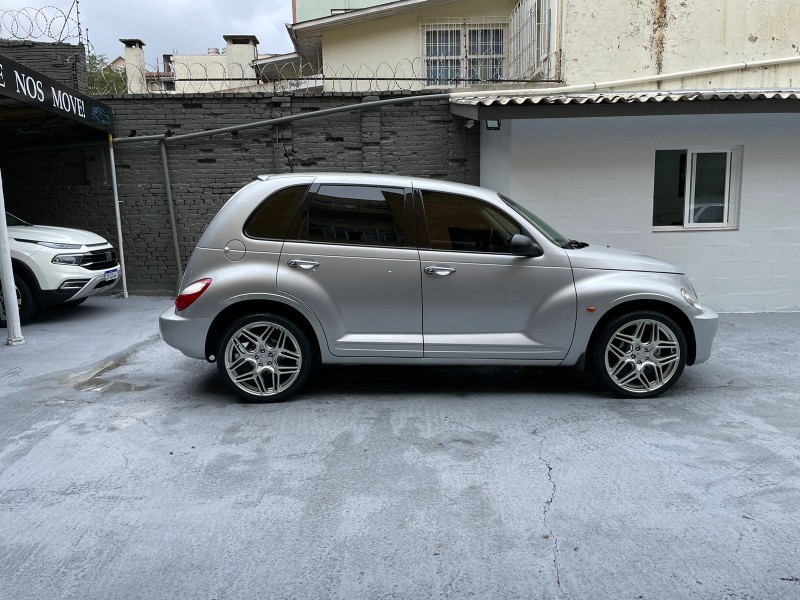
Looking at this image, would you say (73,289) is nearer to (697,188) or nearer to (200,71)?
(697,188)

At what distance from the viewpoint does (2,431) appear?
4.79 meters

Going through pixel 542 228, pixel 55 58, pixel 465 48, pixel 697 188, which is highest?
pixel 465 48

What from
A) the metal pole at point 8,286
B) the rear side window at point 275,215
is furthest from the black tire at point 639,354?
the metal pole at point 8,286

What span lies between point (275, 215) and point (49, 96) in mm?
4513

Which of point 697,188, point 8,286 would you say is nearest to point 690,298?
point 697,188

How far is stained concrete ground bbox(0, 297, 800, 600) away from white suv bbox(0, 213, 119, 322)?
2479 millimetres

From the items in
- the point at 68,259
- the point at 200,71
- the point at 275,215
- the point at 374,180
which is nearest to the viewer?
the point at 275,215

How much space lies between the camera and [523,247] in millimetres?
5250

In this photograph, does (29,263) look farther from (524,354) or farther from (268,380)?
(524,354)

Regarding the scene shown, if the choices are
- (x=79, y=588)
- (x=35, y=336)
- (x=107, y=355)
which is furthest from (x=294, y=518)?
(x=35, y=336)

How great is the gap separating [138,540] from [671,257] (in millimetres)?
7568

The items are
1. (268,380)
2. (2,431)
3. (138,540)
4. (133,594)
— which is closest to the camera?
(133,594)

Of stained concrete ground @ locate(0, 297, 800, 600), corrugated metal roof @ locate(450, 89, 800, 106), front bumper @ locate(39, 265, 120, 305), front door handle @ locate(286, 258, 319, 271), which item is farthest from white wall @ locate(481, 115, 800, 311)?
front bumper @ locate(39, 265, 120, 305)

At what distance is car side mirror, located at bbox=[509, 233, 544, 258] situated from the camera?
5.24 meters
